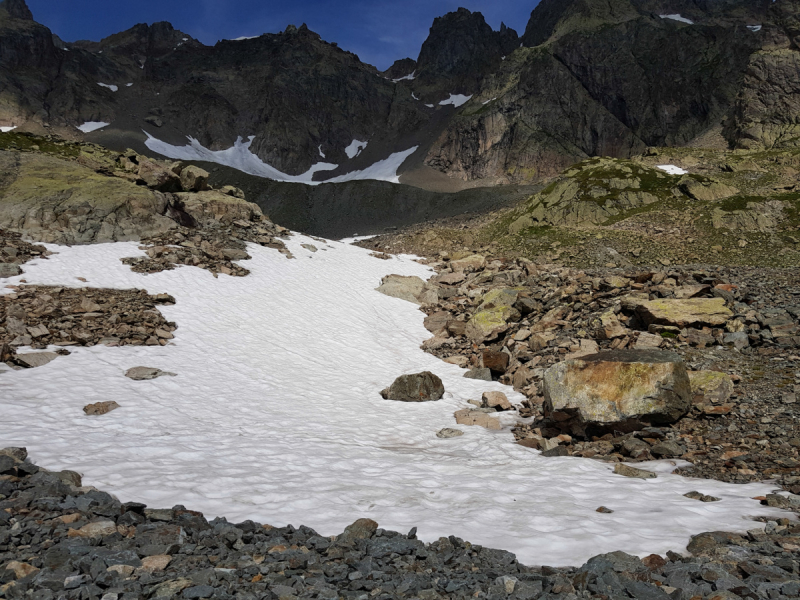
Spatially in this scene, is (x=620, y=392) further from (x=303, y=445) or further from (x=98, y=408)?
(x=98, y=408)

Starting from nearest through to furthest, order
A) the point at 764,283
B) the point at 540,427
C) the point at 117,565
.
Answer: the point at 117,565
the point at 540,427
the point at 764,283

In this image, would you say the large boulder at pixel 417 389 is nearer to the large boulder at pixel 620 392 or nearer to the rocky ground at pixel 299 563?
the large boulder at pixel 620 392

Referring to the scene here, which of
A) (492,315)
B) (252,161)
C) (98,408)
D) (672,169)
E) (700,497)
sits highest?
(252,161)

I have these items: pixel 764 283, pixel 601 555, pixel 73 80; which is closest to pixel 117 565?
pixel 601 555

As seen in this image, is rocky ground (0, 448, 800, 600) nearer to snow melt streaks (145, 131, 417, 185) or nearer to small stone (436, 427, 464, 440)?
small stone (436, 427, 464, 440)

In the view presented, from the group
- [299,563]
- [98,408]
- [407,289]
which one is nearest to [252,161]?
[407,289]

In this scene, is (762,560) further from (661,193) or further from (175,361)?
(661,193)

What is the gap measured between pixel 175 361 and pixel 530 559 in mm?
13663

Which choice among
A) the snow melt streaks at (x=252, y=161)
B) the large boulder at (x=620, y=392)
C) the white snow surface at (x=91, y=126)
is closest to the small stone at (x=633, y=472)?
the large boulder at (x=620, y=392)

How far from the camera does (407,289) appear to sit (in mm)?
29844

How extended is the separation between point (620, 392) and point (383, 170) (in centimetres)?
17836

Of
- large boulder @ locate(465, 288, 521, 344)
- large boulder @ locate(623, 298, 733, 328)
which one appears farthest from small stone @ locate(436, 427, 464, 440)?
large boulder @ locate(623, 298, 733, 328)

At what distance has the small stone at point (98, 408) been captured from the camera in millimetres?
11055

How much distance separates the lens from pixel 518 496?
314 inches
